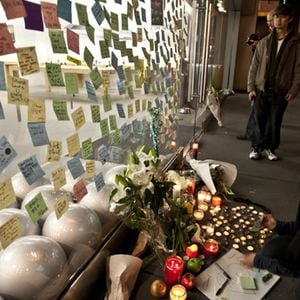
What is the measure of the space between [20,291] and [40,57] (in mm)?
861

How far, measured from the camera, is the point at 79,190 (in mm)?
1495

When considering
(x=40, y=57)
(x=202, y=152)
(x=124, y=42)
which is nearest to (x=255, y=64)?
(x=202, y=152)

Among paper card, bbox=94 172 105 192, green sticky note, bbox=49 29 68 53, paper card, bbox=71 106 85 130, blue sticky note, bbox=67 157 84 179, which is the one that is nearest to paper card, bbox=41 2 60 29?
green sticky note, bbox=49 29 68 53

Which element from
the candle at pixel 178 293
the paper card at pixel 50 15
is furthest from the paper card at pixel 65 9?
the candle at pixel 178 293

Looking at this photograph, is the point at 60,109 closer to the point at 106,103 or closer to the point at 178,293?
the point at 106,103

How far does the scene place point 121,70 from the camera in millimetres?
1729

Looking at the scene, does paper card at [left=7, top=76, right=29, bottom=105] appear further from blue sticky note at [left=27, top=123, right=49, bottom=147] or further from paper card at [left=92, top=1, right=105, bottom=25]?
paper card at [left=92, top=1, right=105, bottom=25]

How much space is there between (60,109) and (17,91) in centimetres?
25

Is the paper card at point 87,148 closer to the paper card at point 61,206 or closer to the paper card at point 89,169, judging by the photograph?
the paper card at point 89,169

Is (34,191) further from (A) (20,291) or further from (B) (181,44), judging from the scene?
(B) (181,44)

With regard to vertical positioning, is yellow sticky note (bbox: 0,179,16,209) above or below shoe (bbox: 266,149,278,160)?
above

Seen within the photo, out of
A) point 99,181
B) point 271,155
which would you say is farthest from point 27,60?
point 271,155

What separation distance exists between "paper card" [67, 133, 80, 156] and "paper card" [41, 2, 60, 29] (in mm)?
452

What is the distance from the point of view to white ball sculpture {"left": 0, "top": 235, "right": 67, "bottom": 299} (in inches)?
44.6
